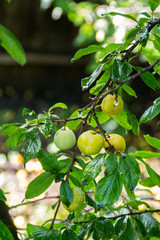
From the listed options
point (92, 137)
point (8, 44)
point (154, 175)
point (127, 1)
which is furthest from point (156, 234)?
point (127, 1)

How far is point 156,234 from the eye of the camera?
1.77 feet

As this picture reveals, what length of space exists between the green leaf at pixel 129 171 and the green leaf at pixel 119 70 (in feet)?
0.41

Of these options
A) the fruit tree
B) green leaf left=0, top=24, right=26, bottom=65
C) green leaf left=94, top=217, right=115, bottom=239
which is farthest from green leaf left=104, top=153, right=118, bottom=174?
green leaf left=0, top=24, right=26, bottom=65

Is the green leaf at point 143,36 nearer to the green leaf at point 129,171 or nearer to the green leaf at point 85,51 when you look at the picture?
the green leaf at point 85,51

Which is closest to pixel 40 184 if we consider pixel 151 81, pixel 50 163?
pixel 50 163

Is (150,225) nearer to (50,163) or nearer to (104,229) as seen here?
(104,229)

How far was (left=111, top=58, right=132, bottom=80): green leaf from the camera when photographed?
46 cm

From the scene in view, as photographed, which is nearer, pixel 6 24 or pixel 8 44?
pixel 8 44

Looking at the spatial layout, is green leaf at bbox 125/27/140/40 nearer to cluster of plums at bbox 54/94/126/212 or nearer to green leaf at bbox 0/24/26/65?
cluster of plums at bbox 54/94/126/212

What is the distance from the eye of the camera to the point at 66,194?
0.45 metres

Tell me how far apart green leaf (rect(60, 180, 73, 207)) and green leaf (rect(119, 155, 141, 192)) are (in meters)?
0.09

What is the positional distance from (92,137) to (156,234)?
23 centimetres

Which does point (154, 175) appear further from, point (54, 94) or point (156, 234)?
point (54, 94)

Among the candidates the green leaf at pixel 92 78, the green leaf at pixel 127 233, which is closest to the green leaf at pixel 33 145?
the green leaf at pixel 92 78
